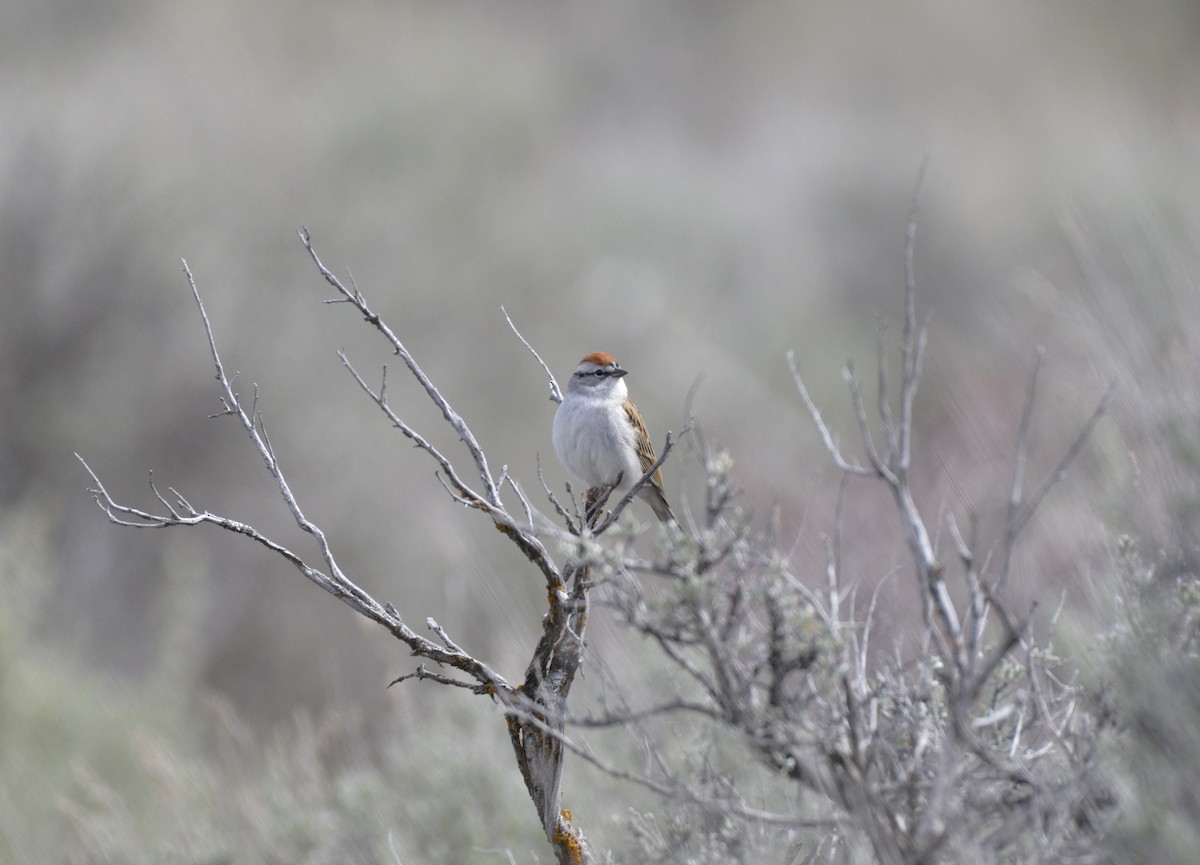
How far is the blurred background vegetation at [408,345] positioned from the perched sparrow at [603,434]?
2.14ft

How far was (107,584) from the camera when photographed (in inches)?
450

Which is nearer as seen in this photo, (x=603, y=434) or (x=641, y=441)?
(x=603, y=434)

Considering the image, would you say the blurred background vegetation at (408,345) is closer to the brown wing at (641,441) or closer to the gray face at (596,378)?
the brown wing at (641,441)

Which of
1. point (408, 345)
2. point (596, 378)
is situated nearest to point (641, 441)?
point (596, 378)

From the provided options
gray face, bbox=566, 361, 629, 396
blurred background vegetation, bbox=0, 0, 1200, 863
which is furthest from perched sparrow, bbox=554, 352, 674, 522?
blurred background vegetation, bbox=0, 0, 1200, 863

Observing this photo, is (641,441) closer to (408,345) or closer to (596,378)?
(596,378)

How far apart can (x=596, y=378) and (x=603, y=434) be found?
0.33 meters

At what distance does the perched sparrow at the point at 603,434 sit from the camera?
5078 millimetres

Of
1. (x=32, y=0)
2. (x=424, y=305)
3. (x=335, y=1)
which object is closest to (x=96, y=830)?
(x=424, y=305)

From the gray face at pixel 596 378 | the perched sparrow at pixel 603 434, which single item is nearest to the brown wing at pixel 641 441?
the perched sparrow at pixel 603 434

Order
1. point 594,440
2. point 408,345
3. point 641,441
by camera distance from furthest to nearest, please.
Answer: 1. point 408,345
2. point 641,441
3. point 594,440

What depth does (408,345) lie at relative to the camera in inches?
571

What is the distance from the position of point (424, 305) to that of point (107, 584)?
5.15 metres

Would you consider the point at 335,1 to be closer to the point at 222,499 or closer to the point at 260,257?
the point at 260,257
